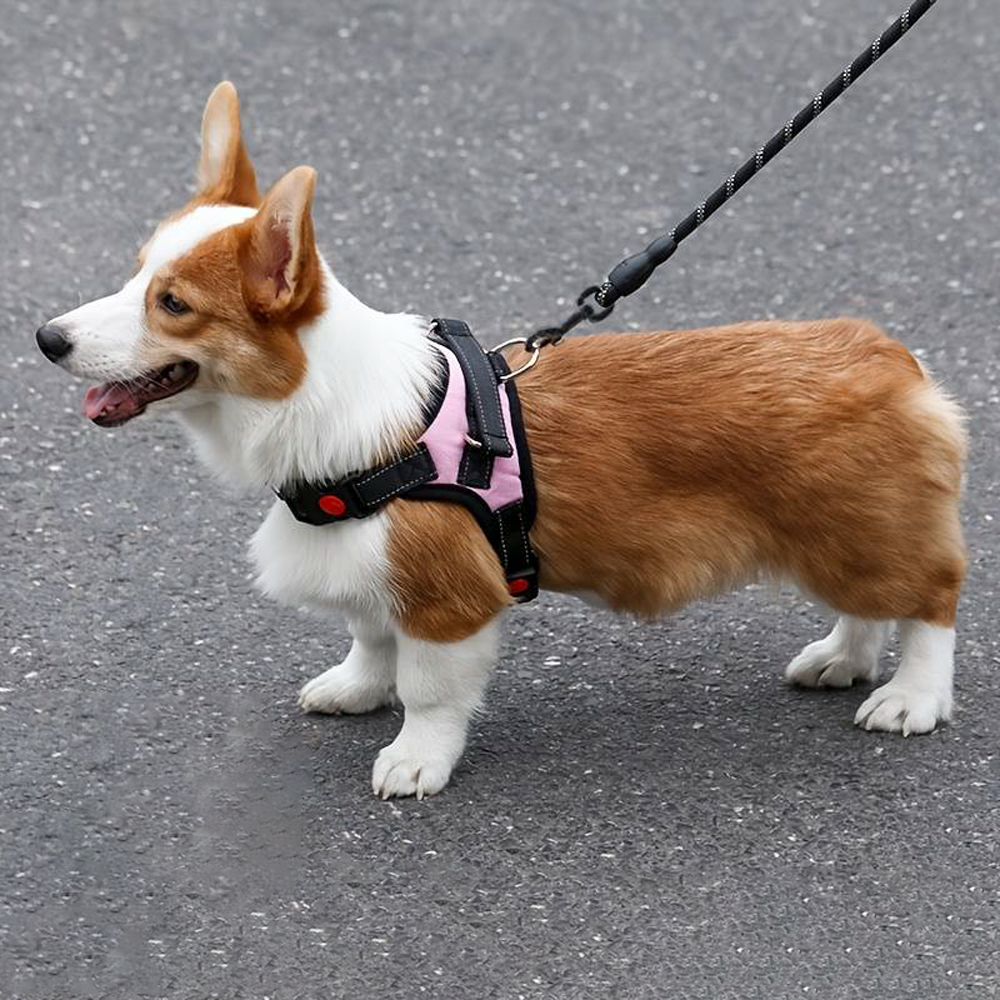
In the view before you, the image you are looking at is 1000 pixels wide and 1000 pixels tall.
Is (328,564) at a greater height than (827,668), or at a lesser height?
greater

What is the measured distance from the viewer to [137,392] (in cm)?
342

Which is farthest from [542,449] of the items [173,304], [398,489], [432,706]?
[173,304]

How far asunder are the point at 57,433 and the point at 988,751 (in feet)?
8.32

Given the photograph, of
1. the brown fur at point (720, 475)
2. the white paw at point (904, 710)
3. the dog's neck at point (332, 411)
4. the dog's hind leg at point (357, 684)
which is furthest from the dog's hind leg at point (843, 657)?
the dog's neck at point (332, 411)

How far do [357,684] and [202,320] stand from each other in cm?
98

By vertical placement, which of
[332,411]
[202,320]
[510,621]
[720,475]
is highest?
[202,320]

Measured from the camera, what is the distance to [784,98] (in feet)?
21.6

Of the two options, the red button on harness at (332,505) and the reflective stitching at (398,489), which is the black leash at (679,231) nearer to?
the reflective stitching at (398,489)

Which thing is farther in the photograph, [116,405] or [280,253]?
[116,405]

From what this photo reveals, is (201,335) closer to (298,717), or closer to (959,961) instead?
(298,717)

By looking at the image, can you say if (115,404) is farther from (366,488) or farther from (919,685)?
(919,685)

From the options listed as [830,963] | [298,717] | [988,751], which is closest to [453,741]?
[298,717]

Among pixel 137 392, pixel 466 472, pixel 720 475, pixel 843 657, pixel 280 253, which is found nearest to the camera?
pixel 280 253

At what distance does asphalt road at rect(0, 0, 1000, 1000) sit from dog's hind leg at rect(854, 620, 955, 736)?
6 cm
